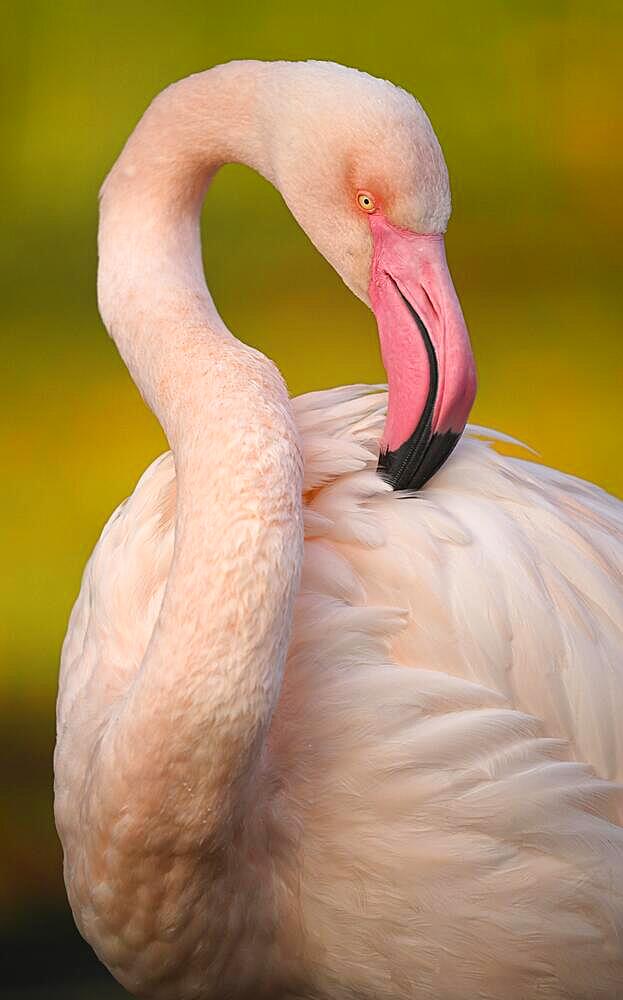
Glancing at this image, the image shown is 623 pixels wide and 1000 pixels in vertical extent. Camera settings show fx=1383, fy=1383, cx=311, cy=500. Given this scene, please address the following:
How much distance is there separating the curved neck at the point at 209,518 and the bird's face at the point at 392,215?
9 cm

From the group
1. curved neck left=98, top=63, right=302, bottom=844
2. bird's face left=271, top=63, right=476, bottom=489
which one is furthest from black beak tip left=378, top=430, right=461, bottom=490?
curved neck left=98, top=63, right=302, bottom=844

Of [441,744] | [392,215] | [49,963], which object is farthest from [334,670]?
[49,963]

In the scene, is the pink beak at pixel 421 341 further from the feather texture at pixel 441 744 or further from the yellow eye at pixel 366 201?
the feather texture at pixel 441 744

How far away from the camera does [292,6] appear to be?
307 cm

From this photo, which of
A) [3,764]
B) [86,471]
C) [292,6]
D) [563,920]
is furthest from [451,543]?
[292,6]

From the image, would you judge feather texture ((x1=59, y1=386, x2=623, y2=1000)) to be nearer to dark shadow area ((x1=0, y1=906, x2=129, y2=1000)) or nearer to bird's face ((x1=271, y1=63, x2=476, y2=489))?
bird's face ((x1=271, y1=63, x2=476, y2=489))

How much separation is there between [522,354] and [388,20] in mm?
819

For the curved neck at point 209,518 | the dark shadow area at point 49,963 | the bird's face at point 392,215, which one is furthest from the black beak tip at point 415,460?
the dark shadow area at point 49,963

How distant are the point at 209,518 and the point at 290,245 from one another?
6.36 feet

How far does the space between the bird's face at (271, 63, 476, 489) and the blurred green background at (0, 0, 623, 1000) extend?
1.46m

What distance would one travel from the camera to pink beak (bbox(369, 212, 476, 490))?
129cm

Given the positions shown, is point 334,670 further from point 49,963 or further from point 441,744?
point 49,963

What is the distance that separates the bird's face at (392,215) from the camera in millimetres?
1257

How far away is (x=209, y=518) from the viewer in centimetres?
123
